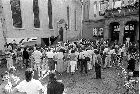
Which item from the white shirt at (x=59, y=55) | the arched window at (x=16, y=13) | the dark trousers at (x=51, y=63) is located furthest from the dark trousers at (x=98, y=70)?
the arched window at (x=16, y=13)

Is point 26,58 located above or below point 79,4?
below

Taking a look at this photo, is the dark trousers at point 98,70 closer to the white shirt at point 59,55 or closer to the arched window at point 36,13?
the white shirt at point 59,55

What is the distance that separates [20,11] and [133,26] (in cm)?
1547

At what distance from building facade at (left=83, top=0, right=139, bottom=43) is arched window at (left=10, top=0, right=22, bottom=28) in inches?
469

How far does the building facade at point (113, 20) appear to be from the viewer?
2245 centimetres

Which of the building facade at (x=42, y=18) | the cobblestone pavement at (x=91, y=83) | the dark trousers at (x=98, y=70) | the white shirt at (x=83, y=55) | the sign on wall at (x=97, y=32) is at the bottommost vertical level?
the cobblestone pavement at (x=91, y=83)

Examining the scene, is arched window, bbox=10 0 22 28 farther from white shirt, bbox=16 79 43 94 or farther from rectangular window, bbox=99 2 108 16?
white shirt, bbox=16 79 43 94

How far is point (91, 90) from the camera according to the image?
29.0 feet

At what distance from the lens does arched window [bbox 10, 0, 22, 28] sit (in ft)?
71.9

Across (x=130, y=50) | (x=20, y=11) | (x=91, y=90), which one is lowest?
(x=91, y=90)

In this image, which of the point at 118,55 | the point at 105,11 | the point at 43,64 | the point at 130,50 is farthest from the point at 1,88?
the point at 105,11

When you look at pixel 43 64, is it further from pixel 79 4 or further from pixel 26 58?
pixel 79 4

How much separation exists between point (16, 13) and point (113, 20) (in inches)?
508

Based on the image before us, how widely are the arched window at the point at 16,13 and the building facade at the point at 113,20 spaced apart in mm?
11922
